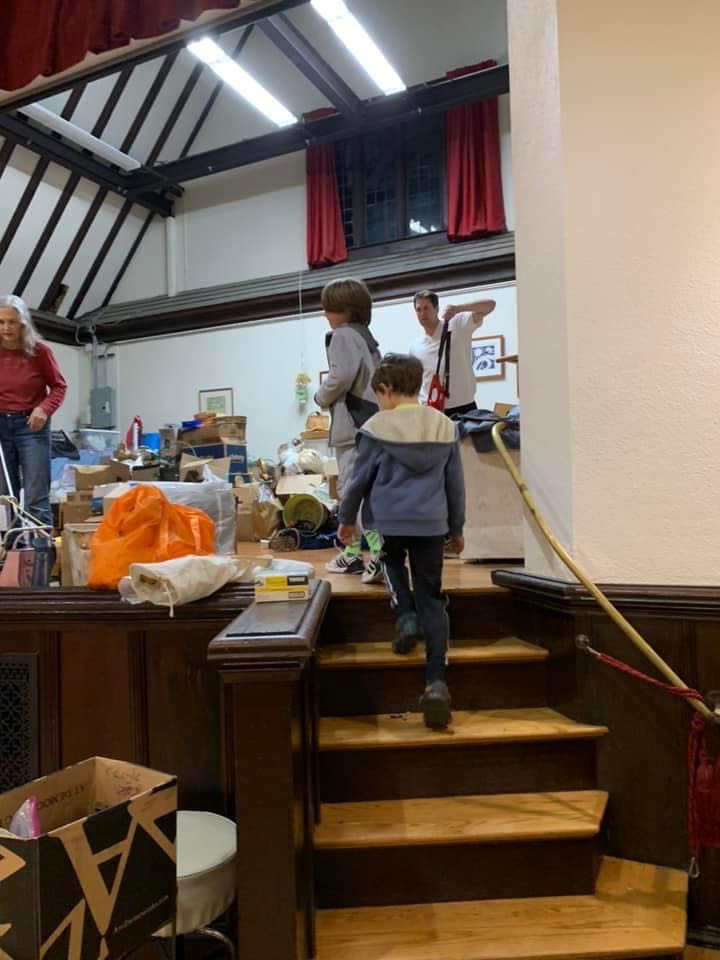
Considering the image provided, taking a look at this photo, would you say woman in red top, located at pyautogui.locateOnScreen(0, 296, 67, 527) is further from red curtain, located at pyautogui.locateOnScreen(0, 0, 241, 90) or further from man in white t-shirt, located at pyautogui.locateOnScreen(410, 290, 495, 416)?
man in white t-shirt, located at pyautogui.locateOnScreen(410, 290, 495, 416)

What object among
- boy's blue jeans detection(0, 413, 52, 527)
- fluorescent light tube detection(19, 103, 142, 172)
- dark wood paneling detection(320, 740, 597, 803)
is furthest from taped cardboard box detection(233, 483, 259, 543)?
fluorescent light tube detection(19, 103, 142, 172)

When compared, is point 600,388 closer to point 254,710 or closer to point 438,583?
point 438,583

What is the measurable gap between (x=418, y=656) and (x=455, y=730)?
0.88 feet

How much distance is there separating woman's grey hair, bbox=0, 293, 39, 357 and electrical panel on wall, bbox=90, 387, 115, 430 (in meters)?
5.10

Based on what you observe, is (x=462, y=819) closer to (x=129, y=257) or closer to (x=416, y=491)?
(x=416, y=491)

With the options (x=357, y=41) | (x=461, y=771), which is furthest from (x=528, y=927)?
(x=357, y=41)

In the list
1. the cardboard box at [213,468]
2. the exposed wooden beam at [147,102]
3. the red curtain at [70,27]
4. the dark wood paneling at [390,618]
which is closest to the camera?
the dark wood paneling at [390,618]

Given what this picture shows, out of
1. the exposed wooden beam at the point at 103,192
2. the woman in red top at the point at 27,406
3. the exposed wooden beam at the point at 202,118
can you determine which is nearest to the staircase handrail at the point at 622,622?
the woman in red top at the point at 27,406

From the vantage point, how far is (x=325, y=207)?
717 centimetres

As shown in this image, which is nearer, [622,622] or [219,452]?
[622,622]

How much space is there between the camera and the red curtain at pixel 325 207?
7156 mm

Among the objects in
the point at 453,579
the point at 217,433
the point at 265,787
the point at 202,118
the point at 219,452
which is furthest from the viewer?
the point at 202,118

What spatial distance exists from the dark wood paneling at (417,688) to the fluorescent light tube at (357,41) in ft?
14.0

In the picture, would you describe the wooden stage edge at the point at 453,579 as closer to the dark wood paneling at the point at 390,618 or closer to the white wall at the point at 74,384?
the dark wood paneling at the point at 390,618
